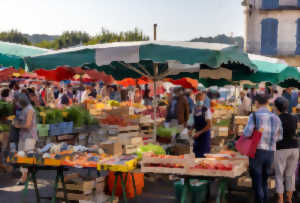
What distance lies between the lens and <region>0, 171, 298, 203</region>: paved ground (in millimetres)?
7035

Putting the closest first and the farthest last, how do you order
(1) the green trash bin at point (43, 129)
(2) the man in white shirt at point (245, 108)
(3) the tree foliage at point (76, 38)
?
(1) the green trash bin at point (43, 129) → (2) the man in white shirt at point (245, 108) → (3) the tree foliage at point (76, 38)

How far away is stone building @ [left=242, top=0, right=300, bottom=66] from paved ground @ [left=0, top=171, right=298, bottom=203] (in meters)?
27.8

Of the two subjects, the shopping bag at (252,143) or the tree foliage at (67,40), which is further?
the tree foliage at (67,40)

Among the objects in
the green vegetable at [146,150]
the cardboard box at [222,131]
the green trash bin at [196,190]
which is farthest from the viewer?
the cardboard box at [222,131]

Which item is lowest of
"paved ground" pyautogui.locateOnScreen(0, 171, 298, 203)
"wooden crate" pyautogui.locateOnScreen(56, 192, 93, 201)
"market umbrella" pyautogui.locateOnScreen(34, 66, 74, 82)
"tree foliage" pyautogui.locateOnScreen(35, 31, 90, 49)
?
"paved ground" pyautogui.locateOnScreen(0, 171, 298, 203)

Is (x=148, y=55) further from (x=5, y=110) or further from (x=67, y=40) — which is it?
(x=67, y=40)

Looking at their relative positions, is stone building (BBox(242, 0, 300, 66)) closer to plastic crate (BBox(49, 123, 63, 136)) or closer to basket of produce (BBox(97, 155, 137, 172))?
plastic crate (BBox(49, 123, 63, 136))

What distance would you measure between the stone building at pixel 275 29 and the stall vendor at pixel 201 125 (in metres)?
27.5

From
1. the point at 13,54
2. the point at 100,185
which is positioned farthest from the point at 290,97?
the point at 13,54

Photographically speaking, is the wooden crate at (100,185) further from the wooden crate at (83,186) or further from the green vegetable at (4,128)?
the green vegetable at (4,128)

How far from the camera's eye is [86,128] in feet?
34.3

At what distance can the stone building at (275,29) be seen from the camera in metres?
33.8

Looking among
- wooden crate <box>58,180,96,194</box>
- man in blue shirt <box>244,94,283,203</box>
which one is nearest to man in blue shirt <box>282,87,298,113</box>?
man in blue shirt <box>244,94,283,203</box>

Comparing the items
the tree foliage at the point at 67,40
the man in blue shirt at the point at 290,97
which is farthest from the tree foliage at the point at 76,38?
the man in blue shirt at the point at 290,97
